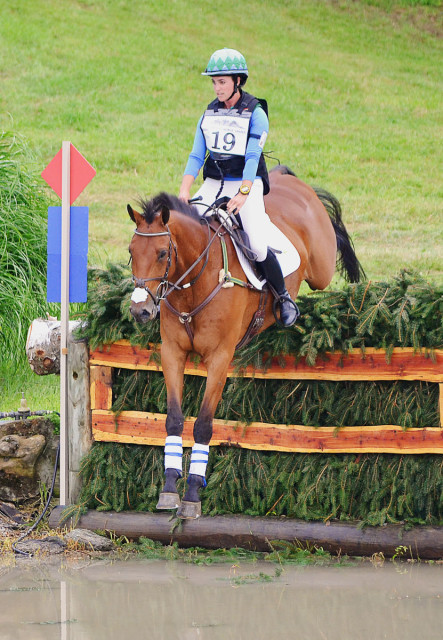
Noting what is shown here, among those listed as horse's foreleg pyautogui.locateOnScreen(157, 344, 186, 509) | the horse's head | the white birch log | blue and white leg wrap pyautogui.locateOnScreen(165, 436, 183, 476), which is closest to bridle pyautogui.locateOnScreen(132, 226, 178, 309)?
the horse's head

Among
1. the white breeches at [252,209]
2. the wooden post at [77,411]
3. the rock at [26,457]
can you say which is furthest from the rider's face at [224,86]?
the rock at [26,457]

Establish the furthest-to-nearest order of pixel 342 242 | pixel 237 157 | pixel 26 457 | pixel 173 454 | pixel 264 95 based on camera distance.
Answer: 1. pixel 264 95
2. pixel 342 242
3. pixel 26 457
4. pixel 237 157
5. pixel 173 454

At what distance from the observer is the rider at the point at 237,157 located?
235 inches

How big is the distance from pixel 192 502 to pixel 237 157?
2.33 meters

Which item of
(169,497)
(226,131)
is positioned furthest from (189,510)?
(226,131)

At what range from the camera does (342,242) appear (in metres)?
8.52

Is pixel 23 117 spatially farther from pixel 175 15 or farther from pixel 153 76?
pixel 175 15

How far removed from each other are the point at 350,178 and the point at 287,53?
31.2 ft

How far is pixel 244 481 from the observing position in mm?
6836

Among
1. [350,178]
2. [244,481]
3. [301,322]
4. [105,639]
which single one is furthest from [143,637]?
[350,178]

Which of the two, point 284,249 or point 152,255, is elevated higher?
point 284,249

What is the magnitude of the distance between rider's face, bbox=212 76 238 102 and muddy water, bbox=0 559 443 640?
10.5 ft

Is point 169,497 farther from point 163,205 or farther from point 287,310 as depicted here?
point 163,205

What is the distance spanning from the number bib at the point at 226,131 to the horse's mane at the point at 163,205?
1.59ft
